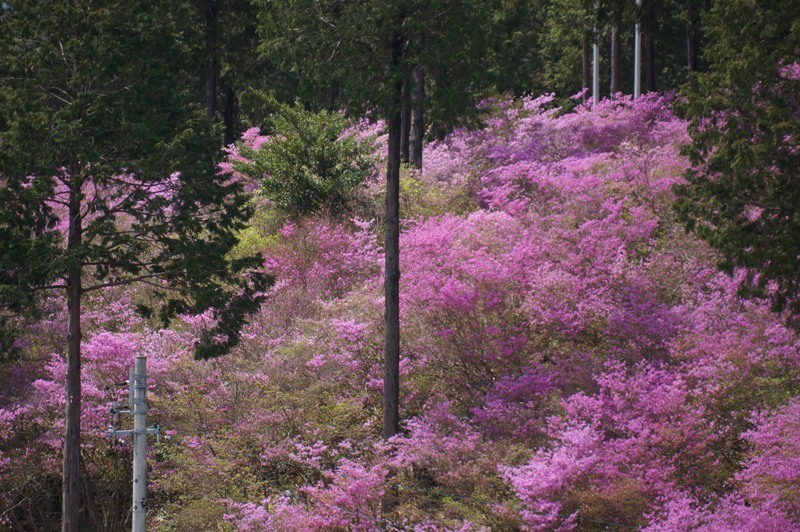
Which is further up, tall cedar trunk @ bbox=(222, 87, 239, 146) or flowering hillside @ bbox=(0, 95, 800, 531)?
tall cedar trunk @ bbox=(222, 87, 239, 146)

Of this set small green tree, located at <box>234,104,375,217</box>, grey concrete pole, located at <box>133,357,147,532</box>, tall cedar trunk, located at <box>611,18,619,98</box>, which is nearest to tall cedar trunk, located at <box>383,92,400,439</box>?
grey concrete pole, located at <box>133,357,147,532</box>

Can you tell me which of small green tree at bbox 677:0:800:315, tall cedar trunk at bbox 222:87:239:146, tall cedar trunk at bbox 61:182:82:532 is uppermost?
tall cedar trunk at bbox 222:87:239:146

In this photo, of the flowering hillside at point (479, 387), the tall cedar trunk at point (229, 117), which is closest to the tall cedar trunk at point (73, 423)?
the flowering hillside at point (479, 387)

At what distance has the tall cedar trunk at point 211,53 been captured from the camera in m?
32.2

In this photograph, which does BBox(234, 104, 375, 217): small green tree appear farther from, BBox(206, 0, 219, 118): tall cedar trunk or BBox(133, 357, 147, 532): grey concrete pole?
BBox(133, 357, 147, 532): grey concrete pole

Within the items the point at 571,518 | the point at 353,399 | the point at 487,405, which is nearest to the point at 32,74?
the point at 353,399

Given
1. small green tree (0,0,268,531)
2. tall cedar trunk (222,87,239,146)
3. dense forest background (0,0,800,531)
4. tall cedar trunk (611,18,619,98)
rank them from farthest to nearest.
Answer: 1. tall cedar trunk (222,87,239,146)
2. tall cedar trunk (611,18,619,98)
3. small green tree (0,0,268,531)
4. dense forest background (0,0,800,531)

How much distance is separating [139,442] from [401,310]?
513 cm

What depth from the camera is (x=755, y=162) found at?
13.0m

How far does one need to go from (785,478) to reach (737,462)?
1.85 m

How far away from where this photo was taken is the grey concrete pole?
52.1ft

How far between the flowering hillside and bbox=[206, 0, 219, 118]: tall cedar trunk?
892 centimetres

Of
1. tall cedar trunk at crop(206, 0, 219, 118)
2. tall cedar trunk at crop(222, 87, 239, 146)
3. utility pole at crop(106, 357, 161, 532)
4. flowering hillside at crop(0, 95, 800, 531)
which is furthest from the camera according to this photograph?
tall cedar trunk at crop(222, 87, 239, 146)

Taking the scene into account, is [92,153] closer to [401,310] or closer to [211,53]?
[401,310]
